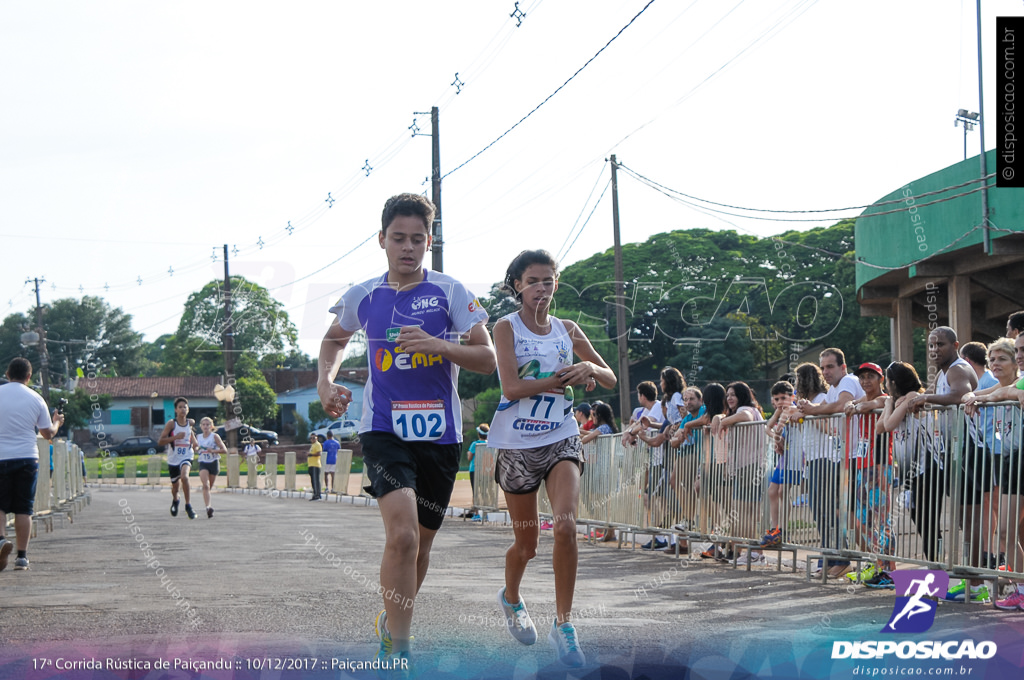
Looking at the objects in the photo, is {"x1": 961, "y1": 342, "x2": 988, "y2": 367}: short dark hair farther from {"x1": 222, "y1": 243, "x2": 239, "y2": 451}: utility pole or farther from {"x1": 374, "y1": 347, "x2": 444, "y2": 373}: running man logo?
{"x1": 222, "y1": 243, "x2": 239, "y2": 451}: utility pole

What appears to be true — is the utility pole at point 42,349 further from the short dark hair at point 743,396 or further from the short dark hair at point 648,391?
the short dark hair at point 743,396

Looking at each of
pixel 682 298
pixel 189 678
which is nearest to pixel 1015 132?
pixel 189 678

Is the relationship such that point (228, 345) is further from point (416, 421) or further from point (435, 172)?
point (416, 421)

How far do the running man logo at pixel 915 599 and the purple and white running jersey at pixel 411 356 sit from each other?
2902mm

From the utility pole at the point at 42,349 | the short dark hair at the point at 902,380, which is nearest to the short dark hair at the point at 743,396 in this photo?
the short dark hair at the point at 902,380

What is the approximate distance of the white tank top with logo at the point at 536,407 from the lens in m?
5.42

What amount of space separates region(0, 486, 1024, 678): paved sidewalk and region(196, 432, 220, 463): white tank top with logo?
765cm

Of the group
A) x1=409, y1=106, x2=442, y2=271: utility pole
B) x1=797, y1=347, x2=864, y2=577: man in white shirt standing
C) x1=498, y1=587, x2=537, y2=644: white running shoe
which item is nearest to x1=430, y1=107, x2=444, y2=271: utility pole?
x1=409, y1=106, x2=442, y2=271: utility pole

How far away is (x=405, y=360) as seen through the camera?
476 cm

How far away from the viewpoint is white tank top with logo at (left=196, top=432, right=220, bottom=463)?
64.0 ft

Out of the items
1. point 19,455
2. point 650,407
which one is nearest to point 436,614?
point 19,455

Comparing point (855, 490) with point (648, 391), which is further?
point (648, 391)

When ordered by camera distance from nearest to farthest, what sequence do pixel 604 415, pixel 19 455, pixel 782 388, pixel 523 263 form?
pixel 523 263, pixel 19 455, pixel 782 388, pixel 604 415

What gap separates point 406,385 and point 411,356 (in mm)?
126
